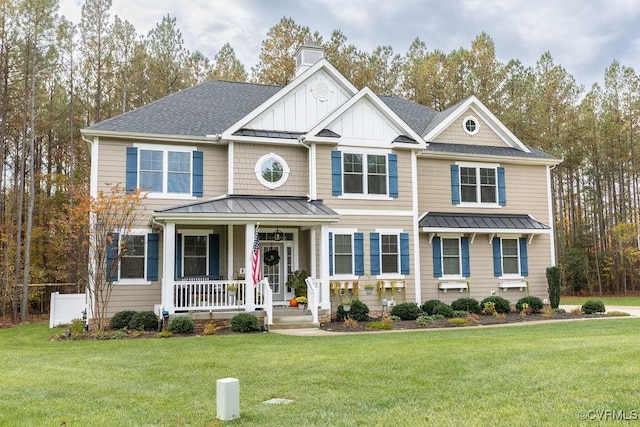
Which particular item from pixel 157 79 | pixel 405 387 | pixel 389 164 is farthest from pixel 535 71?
pixel 405 387

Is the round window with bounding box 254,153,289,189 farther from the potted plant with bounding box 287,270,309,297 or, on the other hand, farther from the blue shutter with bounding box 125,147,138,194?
the blue shutter with bounding box 125,147,138,194

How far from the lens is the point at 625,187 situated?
3547 centimetres

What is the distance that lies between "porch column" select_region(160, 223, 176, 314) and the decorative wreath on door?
3.10 meters

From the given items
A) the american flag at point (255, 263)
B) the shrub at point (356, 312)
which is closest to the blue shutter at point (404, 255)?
the shrub at point (356, 312)

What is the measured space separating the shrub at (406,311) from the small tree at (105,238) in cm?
777

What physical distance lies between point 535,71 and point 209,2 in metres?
22.2

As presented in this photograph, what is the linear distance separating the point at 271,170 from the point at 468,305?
7444mm

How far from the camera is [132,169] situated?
15.1m

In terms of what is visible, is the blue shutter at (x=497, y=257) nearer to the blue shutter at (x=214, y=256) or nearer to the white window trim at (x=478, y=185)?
the white window trim at (x=478, y=185)

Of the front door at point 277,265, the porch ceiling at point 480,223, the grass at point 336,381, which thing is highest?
the porch ceiling at point 480,223

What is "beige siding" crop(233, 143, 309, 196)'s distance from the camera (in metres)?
15.6

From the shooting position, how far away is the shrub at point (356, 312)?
14.9m

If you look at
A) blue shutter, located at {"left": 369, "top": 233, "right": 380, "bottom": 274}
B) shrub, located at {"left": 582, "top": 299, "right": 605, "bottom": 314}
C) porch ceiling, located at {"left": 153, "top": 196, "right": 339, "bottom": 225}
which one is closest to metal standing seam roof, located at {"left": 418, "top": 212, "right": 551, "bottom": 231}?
blue shutter, located at {"left": 369, "top": 233, "right": 380, "bottom": 274}

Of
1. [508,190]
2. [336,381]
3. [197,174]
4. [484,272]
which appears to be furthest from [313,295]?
[508,190]
